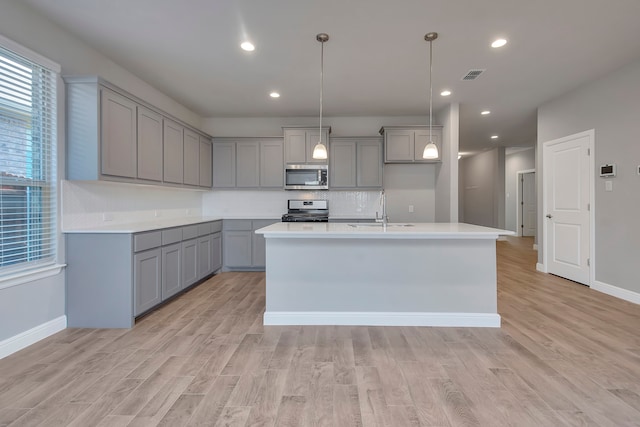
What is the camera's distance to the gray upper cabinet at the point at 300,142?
16.2ft

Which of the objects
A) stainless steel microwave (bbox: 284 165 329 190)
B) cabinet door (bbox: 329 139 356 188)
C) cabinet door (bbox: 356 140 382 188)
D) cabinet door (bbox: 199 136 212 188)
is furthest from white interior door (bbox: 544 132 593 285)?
cabinet door (bbox: 199 136 212 188)

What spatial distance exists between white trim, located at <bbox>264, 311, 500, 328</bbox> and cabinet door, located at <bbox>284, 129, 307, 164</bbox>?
9.24 feet

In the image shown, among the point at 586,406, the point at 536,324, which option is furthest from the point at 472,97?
the point at 586,406

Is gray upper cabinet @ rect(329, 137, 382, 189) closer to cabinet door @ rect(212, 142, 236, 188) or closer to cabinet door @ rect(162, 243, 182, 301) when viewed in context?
cabinet door @ rect(212, 142, 236, 188)

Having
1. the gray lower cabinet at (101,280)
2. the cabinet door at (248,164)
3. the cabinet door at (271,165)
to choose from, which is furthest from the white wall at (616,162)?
the gray lower cabinet at (101,280)

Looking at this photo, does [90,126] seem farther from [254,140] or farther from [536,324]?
[536,324]

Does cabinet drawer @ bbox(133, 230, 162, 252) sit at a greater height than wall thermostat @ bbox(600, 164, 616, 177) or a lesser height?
lesser

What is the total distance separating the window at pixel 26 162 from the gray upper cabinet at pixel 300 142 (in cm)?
296

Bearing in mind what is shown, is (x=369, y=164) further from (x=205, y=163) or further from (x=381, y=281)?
(x=205, y=163)

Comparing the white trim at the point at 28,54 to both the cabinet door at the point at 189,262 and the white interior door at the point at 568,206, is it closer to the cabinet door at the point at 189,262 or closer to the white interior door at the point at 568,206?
the cabinet door at the point at 189,262

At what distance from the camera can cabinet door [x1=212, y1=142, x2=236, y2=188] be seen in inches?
202

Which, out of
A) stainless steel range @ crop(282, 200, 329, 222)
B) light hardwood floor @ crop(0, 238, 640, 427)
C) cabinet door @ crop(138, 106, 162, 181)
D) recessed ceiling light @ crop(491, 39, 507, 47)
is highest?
recessed ceiling light @ crop(491, 39, 507, 47)

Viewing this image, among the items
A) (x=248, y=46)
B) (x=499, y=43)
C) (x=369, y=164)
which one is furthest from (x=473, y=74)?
(x=248, y=46)

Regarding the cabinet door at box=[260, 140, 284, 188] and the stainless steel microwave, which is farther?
the cabinet door at box=[260, 140, 284, 188]
